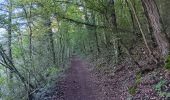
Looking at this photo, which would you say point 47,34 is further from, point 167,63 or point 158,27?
point 167,63

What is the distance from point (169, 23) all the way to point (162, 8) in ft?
3.19

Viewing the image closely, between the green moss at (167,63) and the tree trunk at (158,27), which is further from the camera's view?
the tree trunk at (158,27)

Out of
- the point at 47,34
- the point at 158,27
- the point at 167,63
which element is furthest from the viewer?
the point at 47,34

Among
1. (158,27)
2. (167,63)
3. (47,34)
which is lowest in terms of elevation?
(167,63)

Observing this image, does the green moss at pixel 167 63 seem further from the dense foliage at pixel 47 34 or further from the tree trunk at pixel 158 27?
the tree trunk at pixel 158 27

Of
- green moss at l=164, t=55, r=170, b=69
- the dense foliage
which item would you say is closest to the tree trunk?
the dense foliage

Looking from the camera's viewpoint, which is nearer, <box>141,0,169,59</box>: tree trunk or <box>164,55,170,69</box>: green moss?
<box>164,55,170,69</box>: green moss

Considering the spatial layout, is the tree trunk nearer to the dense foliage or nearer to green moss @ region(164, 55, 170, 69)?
the dense foliage

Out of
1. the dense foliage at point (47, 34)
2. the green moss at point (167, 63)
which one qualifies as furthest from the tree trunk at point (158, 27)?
the green moss at point (167, 63)

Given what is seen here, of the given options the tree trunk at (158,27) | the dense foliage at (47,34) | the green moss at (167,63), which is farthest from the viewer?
the dense foliage at (47,34)

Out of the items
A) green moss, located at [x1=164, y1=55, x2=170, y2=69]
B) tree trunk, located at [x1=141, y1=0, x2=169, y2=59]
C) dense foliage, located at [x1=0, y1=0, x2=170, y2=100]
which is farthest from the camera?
dense foliage, located at [x1=0, y1=0, x2=170, y2=100]

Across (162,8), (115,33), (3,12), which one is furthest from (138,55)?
(3,12)

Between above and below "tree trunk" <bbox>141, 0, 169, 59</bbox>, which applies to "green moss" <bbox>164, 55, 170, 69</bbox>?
below

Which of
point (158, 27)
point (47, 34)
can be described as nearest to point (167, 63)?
point (158, 27)
